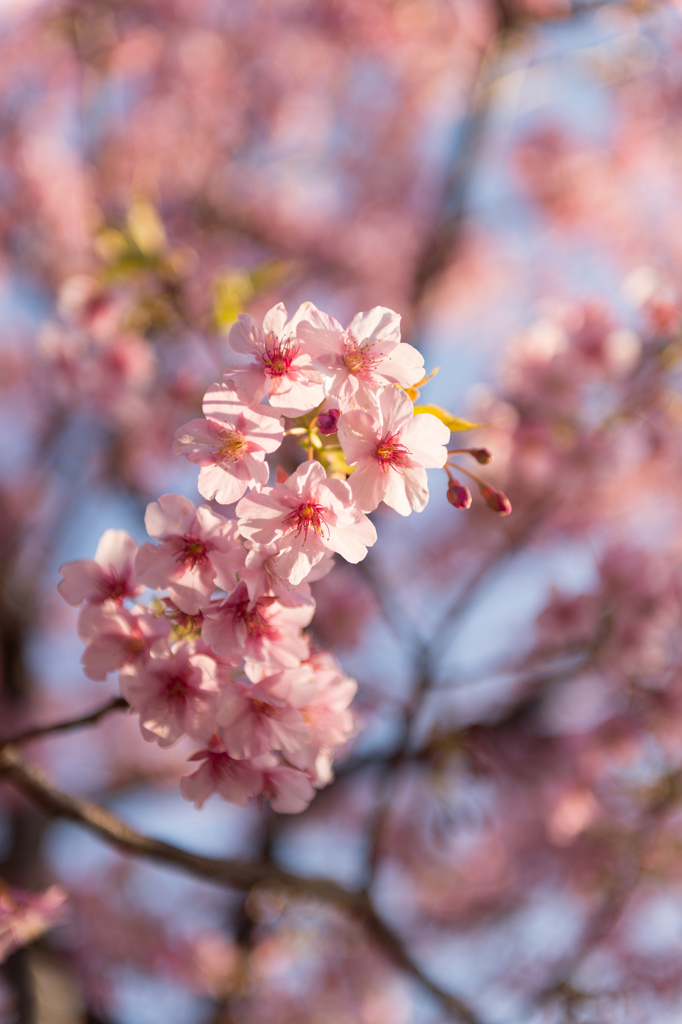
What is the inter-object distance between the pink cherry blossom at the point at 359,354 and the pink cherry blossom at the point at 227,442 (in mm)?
112

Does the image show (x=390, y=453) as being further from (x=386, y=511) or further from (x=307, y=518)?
(x=386, y=511)

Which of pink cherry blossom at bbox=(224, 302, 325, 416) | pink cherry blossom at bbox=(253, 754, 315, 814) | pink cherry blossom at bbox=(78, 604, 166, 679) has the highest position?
pink cherry blossom at bbox=(224, 302, 325, 416)

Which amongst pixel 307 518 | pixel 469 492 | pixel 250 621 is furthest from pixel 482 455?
pixel 250 621

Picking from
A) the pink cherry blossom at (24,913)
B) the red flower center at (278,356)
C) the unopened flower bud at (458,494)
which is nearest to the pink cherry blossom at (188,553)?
the red flower center at (278,356)

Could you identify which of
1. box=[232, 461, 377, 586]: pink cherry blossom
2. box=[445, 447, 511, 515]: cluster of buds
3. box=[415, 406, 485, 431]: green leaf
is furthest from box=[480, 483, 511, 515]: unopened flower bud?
box=[232, 461, 377, 586]: pink cherry blossom

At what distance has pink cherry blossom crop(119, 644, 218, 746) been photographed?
3.67 ft

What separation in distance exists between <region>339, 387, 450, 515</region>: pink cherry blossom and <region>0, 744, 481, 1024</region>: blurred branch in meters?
0.87

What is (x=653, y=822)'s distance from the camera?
3.17 meters

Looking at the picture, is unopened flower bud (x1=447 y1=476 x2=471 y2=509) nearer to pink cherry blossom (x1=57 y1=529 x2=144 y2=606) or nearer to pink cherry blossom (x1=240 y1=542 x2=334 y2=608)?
pink cherry blossom (x1=240 y1=542 x2=334 y2=608)

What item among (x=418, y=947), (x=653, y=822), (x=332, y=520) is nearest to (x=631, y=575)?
(x=653, y=822)

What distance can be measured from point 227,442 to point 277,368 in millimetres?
146

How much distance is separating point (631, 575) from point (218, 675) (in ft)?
7.96

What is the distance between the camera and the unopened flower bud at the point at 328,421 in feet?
3.59

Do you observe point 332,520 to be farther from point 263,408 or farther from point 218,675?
point 218,675
